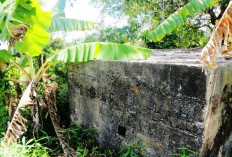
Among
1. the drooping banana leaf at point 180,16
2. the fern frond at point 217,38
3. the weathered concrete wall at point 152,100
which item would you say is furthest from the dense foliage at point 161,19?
the fern frond at point 217,38

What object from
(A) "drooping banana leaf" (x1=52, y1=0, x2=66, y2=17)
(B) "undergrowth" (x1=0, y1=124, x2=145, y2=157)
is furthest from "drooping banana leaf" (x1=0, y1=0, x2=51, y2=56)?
(A) "drooping banana leaf" (x1=52, y1=0, x2=66, y2=17)

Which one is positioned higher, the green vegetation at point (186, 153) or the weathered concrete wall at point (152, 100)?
the weathered concrete wall at point (152, 100)

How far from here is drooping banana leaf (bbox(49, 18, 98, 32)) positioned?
12.8ft

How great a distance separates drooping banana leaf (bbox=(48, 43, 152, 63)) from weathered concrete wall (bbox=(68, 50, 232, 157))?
14cm

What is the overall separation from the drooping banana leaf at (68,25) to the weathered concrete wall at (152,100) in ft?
2.77

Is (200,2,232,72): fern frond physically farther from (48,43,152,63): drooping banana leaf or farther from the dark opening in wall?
the dark opening in wall

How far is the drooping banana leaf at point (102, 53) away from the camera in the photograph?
270 centimetres

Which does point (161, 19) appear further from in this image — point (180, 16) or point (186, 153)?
point (186, 153)

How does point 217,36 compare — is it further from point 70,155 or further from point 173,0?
point 173,0

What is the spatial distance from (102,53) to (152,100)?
100 centimetres

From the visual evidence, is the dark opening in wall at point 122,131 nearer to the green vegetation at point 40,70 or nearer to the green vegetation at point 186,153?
the green vegetation at point 40,70

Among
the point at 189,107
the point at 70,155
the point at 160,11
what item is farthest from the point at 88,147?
the point at 160,11

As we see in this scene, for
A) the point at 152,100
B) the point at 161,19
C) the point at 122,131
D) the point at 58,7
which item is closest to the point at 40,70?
the point at 122,131

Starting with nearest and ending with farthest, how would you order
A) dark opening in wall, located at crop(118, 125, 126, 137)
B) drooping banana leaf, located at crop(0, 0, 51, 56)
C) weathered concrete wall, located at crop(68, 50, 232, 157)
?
weathered concrete wall, located at crop(68, 50, 232, 157) → drooping banana leaf, located at crop(0, 0, 51, 56) → dark opening in wall, located at crop(118, 125, 126, 137)
